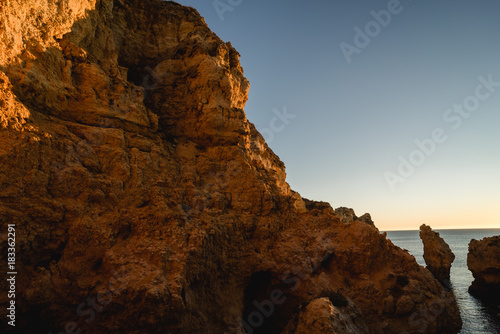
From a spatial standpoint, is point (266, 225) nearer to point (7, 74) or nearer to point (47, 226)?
point (47, 226)

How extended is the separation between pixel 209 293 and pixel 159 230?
10.5ft

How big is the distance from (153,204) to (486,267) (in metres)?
38.2

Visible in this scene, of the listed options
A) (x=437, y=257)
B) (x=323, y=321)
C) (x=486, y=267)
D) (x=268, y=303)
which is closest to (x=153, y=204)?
(x=268, y=303)

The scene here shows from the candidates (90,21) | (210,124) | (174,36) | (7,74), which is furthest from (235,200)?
(174,36)

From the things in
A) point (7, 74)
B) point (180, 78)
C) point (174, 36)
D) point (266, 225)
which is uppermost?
point (174, 36)

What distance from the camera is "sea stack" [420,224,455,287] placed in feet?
120

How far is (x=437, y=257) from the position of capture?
36.9 meters

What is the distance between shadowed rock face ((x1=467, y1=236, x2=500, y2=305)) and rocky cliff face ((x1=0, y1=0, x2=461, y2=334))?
21973 millimetres

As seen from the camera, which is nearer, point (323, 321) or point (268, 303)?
point (323, 321)

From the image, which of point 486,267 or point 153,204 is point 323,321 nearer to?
point 153,204

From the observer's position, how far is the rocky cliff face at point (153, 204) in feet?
24.0

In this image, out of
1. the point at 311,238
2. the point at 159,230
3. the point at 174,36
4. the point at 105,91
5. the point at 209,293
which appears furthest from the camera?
the point at 174,36

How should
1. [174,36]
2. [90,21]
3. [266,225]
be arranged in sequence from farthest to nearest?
[174,36] < [266,225] < [90,21]

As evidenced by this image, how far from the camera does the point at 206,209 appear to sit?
35.6ft
